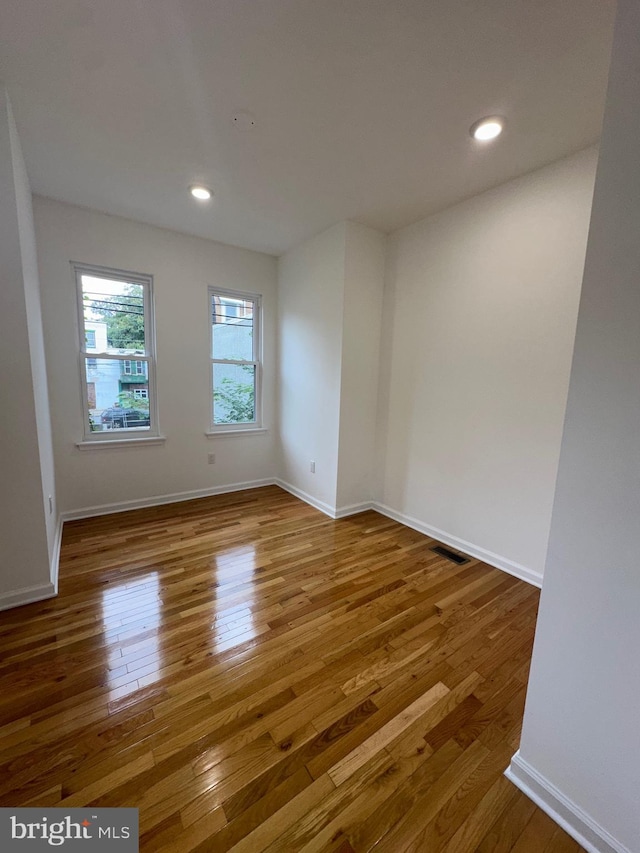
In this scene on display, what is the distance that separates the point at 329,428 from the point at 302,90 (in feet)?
7.79

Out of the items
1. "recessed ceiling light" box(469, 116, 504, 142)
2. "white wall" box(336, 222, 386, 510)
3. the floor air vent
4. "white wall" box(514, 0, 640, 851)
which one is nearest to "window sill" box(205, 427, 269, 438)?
"white wall" box(336, 222, 386, 510)

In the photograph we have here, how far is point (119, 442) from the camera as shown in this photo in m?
3.27

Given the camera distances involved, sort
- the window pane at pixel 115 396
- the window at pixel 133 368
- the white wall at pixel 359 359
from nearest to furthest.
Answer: the white wall at pixel 359 359
the window pane at pixel 115 396
the window at pixel 133 368

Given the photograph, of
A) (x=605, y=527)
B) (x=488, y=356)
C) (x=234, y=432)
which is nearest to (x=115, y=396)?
(x=234, y=432)

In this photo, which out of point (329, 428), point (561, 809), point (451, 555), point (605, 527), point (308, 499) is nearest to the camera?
point (605, 527)

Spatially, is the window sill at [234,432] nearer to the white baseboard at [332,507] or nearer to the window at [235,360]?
the window at [235,360]

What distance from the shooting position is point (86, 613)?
1928 mm

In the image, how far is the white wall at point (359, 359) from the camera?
3062 millimetres

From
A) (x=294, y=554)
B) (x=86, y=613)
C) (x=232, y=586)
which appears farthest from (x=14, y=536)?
(x=294, y=554)

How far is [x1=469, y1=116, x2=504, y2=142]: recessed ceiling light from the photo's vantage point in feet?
5.82

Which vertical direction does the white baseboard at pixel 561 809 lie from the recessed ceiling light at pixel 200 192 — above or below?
below

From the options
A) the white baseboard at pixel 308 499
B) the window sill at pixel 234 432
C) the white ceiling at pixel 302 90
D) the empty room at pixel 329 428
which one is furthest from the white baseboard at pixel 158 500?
the white ceiling at pixel 302 90

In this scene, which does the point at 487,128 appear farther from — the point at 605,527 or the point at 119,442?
the point at 119,442

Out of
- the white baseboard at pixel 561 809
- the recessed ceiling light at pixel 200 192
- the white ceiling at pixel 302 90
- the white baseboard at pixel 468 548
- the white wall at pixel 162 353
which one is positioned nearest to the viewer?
the white baseboard at pixel 561 809
